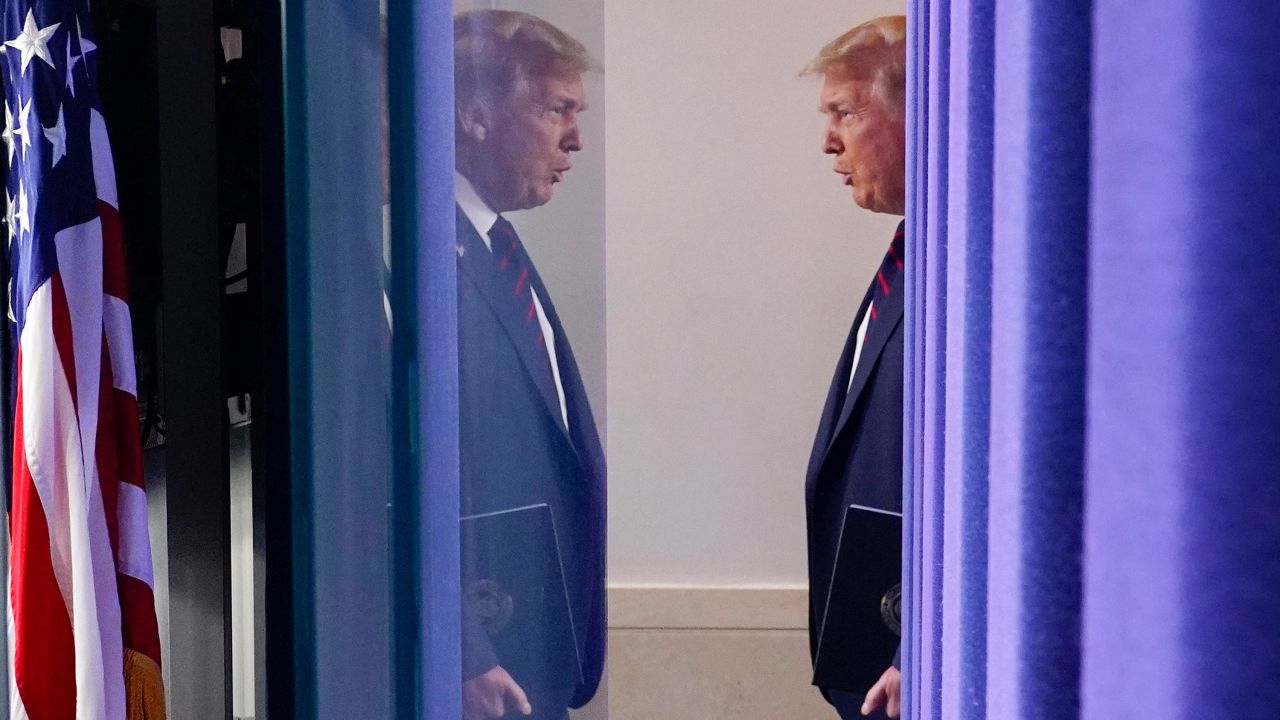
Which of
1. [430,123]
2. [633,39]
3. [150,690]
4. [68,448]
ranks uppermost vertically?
[633,39]

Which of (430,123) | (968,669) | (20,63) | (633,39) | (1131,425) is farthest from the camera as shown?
(633,39)

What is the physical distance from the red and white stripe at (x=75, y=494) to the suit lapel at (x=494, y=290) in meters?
0.39

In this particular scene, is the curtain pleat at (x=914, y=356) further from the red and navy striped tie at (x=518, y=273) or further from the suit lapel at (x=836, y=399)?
the suit lapel at (x=836, y=399)

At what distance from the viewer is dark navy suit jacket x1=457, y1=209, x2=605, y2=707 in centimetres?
80

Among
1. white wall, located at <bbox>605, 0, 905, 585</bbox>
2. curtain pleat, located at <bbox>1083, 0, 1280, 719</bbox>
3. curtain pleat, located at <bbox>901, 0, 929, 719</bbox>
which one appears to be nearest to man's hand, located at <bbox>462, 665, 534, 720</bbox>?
curtain pleat, located at <bbox>901, 0, 929, 719</bbox>

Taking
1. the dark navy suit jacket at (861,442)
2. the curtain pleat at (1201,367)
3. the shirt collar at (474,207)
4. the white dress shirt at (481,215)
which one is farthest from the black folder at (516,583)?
the dark navy suit jacket at (861,442)

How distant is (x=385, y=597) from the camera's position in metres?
0.80

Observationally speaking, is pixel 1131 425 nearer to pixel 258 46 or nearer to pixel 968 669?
pixel 968 669

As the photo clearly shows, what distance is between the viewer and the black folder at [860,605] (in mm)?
1765

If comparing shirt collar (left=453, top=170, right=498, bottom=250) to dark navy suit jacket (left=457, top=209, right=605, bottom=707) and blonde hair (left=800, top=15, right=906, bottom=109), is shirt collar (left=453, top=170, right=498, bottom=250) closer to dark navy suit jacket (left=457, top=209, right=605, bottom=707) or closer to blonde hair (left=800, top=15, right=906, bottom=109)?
dark navy suit jacket (left=457, top=209, right=605, bottom=707)

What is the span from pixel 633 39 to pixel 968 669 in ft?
8.98

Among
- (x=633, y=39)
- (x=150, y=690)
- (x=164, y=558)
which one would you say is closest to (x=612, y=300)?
(x=633, y=39)

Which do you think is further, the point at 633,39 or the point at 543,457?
the point at 633,39

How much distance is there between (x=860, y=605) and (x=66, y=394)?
4.28 ft
